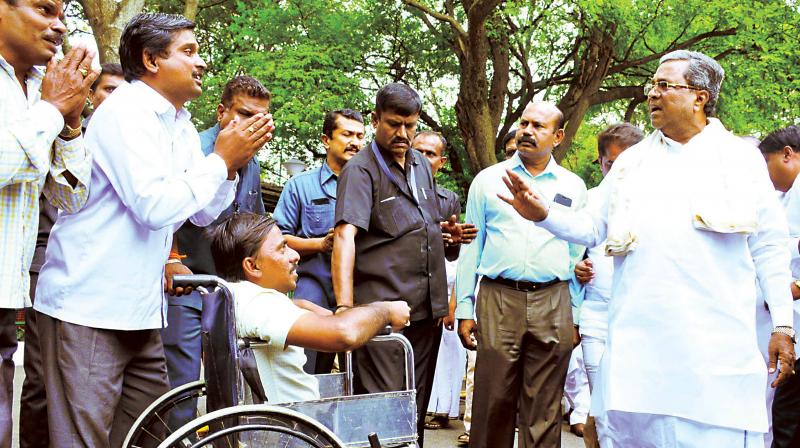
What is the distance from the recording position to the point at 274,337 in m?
3.26

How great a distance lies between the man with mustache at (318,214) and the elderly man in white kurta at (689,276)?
180 centimetres

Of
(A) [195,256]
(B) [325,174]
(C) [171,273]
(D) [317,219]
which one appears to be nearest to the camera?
(C) [171,273]

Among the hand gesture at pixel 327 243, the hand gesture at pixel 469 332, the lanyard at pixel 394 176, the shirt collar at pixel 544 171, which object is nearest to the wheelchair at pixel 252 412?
the lanyard at pixel 394 176

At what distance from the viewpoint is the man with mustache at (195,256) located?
4496 mm

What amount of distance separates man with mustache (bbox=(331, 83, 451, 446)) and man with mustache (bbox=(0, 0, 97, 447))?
1852 mm

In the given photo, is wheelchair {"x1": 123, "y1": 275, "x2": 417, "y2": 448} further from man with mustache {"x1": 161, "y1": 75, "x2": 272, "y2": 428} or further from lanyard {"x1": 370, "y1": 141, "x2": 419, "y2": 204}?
lanyard {"x1": 370, "y1": 141, "x2": 419, "y2": 204}

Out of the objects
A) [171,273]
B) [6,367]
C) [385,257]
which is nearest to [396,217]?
[385,257]

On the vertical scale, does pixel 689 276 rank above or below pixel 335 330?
above

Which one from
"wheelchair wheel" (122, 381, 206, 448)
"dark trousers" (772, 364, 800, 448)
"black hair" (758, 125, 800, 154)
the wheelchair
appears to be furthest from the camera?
"black hair" (758, 125, 800, 154)

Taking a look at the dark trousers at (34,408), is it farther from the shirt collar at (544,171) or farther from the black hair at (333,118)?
the shirt collar at (544,171)

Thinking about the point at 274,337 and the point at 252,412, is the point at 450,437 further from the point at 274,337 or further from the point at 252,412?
the point at 252,412

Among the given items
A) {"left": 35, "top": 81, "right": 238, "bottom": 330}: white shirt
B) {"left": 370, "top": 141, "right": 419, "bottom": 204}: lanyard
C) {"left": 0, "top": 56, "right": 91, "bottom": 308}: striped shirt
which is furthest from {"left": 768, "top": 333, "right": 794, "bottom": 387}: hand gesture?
{"left": 0, "top": 56, "right": 91, "bottom": 308}: striped shirt

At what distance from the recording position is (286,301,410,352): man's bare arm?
3.21m

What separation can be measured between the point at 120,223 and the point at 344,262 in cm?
152
